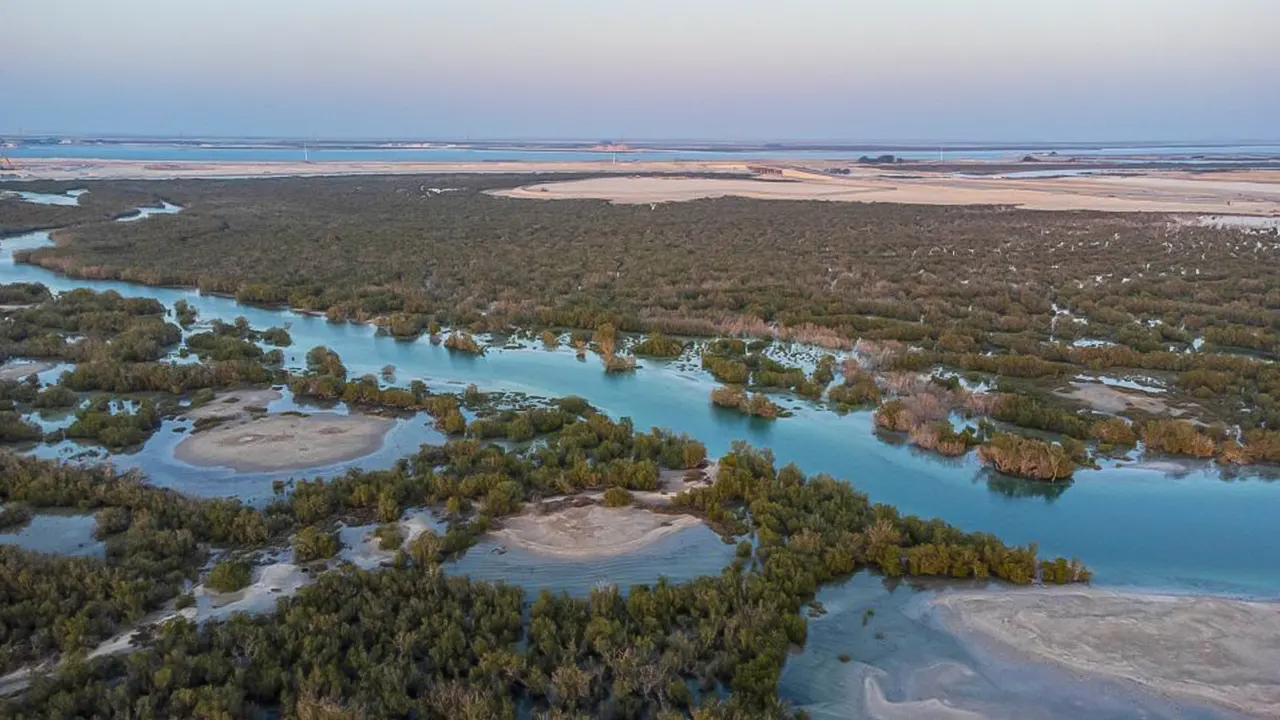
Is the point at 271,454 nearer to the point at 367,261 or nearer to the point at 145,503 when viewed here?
the point at 145,503

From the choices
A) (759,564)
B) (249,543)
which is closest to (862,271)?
(759,564)

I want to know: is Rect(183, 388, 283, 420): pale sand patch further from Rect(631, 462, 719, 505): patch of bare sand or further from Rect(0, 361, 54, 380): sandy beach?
Rect(631, 462, 719, 505): patch of bare sand

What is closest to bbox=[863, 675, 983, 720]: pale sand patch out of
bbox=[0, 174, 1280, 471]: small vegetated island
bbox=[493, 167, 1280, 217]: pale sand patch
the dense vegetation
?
bbox=[0, 174, 1280, 471]: small vegetated island

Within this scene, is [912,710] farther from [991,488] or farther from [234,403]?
[234,403]

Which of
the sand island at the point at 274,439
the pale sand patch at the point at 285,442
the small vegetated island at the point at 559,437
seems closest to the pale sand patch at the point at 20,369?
the small vegetated island at the point at 559,437

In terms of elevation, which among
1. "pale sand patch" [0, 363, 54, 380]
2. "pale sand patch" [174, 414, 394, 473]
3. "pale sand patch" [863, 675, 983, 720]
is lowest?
"pale sand patch" [863, 675, 983, 720]

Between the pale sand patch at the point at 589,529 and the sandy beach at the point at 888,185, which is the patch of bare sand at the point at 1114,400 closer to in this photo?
the pale sand patch at the point at 589,529

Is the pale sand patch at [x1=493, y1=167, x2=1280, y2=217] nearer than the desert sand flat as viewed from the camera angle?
No
